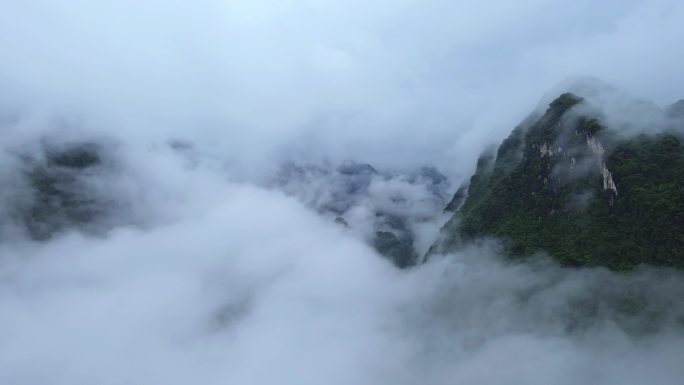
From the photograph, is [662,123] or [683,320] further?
[662,123]

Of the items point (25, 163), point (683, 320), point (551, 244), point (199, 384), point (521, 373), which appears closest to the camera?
point (683, 320)

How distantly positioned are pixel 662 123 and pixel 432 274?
60405mm

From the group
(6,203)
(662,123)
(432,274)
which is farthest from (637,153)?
(6,203)

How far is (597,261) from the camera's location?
94438 millimetres

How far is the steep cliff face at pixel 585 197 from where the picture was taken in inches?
3570

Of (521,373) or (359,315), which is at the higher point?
(359,315)

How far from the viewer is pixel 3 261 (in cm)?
13712

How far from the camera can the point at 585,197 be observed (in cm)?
10406

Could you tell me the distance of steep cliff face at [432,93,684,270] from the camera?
90.7 metres

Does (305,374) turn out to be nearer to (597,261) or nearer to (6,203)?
(597,261)

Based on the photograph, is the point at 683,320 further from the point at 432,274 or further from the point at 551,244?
the point at 432,274

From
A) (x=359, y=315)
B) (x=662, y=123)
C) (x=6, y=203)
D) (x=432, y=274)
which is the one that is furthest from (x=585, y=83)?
(x=6, y=203)

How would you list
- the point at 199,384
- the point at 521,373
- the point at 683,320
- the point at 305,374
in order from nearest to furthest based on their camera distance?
the point at 683,320 < the point at 521,373 < the point at 305,374 < the point at 199,384

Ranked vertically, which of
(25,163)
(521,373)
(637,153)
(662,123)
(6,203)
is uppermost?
(25,163)
